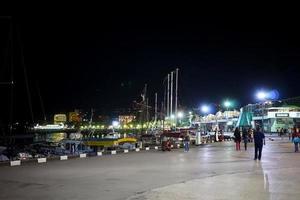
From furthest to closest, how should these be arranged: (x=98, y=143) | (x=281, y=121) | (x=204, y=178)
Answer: (x=281, y=121) → (x=98, y=143) → (x=204, y=178)

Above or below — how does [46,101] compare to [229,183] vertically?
above

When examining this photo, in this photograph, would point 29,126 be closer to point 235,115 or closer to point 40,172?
point 235,115

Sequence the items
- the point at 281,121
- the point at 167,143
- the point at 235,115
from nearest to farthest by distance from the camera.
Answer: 1. the point at 167,143
2. the point at 281,121
3. the point at 235,115

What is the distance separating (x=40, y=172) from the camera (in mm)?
19375

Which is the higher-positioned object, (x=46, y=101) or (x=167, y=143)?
(x=46, y=101)

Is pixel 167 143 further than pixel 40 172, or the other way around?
pixel 167 143

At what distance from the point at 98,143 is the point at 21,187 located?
48.0 meters

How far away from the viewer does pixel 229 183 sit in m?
14.2

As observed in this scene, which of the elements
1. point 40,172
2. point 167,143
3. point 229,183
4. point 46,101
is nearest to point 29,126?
point 46,101

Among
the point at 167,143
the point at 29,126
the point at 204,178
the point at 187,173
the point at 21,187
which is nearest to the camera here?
the point at 21,187

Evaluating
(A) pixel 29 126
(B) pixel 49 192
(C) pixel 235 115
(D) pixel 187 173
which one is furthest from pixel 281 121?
(B) pixel 49 192

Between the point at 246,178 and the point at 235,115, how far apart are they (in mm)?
116139

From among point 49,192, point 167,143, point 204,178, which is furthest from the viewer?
point 167,143

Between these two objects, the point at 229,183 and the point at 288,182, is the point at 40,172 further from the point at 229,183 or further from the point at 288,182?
the point at 288,182
